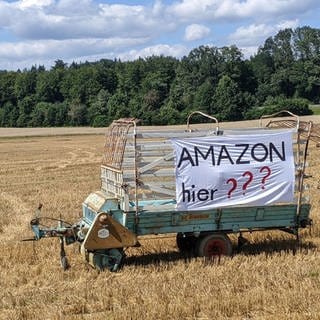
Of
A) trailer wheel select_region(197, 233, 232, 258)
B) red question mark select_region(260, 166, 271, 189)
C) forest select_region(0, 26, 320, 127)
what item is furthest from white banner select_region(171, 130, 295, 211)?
forest select_region(0, 26, 320, 127)

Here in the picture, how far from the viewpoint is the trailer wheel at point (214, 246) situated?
9.85 meters

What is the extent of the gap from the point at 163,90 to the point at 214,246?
90068 millimetres

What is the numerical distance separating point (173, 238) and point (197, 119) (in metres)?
54.8

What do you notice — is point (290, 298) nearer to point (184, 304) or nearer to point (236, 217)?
point (184, 304)

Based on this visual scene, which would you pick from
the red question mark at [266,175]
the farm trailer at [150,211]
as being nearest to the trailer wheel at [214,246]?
the farm trailer at [150,211]

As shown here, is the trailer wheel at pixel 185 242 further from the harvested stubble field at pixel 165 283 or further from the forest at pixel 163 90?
the forest at pixel 163 90

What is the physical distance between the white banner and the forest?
6731 centimetres

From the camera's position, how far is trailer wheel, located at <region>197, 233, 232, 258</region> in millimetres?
9852

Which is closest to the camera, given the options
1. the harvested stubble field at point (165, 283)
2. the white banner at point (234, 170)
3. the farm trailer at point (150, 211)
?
the harvested stubble field at point (165, 283)

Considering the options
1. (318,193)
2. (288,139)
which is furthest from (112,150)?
(318,193)

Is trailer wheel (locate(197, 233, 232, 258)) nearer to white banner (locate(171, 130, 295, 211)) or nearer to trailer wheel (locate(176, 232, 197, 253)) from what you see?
trailer wheel (locate(176, 232, 197, 253))

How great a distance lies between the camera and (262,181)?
9.99 m

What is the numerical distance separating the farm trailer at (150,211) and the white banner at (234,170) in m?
0.06

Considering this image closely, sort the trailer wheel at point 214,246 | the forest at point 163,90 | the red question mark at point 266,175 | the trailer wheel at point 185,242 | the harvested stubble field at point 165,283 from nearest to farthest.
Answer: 1. the harvested stubble field at point 165,283
2. the trailer wheel at point 214,246
3. the red question mark at point 266,175
4. the trailer wheel at point 185,242
5. the forest at point 163,90
